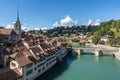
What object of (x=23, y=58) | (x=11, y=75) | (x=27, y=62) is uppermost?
(x=23, y=58)

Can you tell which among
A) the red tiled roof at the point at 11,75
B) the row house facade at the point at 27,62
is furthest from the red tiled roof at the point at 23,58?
the red tiled roof at the point at 11,75

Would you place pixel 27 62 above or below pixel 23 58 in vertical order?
below

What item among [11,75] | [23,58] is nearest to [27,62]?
[23,58]

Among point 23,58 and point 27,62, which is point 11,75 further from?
point 23,58

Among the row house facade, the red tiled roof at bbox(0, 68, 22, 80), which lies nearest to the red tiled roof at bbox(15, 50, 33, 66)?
the row house facade

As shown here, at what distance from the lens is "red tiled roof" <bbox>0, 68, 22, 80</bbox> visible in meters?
29.4

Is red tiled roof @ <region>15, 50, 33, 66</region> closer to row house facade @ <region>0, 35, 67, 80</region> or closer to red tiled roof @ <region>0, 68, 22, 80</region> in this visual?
Result: row house facade @ <region>0, 35, 67, 80</region>

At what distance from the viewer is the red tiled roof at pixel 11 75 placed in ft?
96.5

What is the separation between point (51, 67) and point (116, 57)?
2919cm

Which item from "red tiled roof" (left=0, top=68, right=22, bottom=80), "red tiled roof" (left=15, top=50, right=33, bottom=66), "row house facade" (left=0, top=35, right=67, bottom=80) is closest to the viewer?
"red tiled roof" (left=0, top=68, right=22, bottom=80)

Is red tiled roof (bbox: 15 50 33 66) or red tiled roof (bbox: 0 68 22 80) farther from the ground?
red tiled roof (bbox: 15 50 33 66)

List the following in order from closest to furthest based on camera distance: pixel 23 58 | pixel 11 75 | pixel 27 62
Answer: pixel 11 75 → pixel 27 62 → pixel 23 58

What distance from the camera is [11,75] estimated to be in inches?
1219

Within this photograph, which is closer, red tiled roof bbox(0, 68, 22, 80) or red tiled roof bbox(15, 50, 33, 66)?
red tiled roof bbox(0, 68, 22, 80)
